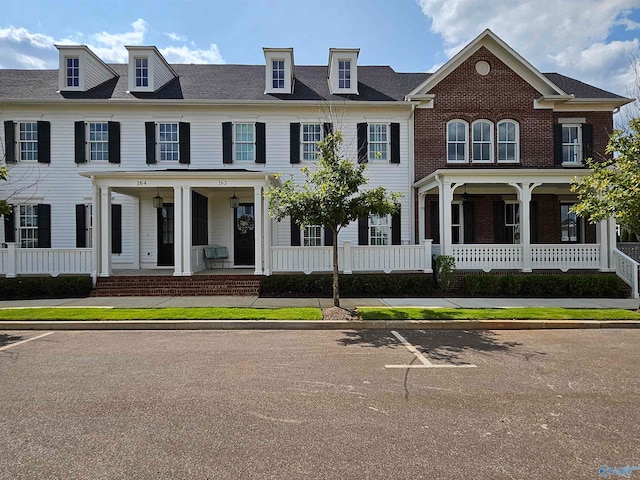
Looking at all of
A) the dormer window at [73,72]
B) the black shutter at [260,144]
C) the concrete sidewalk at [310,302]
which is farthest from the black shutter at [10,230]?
the black shutter at [260,144]

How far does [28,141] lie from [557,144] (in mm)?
21476

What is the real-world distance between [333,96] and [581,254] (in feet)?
36.4

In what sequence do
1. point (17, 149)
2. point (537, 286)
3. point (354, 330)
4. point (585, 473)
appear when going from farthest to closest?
point (17, 149) < point (537, 286) < point (354, 330) < point (585, 473)

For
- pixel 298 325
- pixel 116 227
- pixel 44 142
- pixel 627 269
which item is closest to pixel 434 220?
pixel 627 269

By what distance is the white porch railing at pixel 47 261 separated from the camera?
1250 cm

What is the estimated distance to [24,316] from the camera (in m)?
8.74

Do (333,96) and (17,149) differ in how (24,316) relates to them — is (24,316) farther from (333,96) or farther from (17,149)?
(333,96)

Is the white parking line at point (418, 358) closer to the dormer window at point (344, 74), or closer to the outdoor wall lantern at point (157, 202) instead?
the outdoor wall lantern at point (157, 202)

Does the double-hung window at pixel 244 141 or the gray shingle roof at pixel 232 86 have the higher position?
the gray shingle roof at pixel 232 86

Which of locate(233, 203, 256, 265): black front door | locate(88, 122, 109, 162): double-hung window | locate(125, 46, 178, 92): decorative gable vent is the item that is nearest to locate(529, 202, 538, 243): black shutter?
locate(233, 203, 256, 265): black front door

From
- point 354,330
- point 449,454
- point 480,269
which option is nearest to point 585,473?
point 449,454

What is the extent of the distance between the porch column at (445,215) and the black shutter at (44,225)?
15.0 meters

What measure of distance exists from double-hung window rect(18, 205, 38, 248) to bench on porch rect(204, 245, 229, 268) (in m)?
6.86

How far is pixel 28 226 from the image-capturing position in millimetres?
15016
